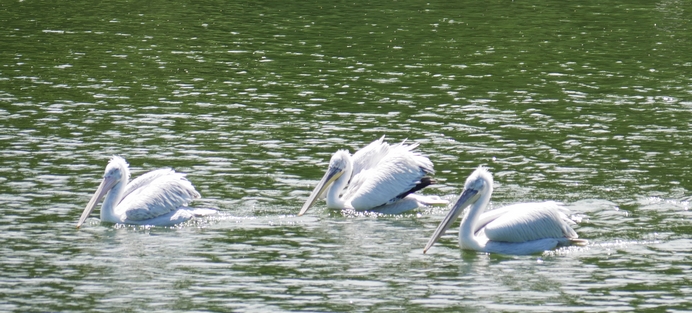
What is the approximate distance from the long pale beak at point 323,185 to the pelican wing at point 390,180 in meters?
0.29

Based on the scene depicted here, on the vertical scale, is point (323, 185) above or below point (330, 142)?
above

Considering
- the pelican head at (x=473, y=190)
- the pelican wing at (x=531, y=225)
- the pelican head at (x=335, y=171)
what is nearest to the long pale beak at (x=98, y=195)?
the pelican head at (x=335, y=171)

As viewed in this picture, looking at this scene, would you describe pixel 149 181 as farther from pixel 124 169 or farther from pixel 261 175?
pixel 261 175

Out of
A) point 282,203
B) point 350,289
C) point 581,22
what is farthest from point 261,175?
point 581,22

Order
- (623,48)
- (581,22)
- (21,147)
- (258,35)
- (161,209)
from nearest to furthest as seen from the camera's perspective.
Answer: (161,209)
(21,147)
(623,48)
(258,35)
(581,22)

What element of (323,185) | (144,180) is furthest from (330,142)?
(144,180)

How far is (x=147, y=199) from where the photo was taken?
498 inches

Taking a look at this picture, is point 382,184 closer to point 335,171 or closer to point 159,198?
point 335,171

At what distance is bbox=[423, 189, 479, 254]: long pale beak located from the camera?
11680 millimetres

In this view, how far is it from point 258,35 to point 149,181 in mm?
12676

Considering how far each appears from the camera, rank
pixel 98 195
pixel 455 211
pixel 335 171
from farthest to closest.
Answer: pixel 335 171
pixel 98 195
pixel 455 211

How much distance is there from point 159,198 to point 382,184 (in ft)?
7.53

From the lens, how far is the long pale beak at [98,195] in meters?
12.5

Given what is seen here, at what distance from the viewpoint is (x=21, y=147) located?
1560 centimetres
